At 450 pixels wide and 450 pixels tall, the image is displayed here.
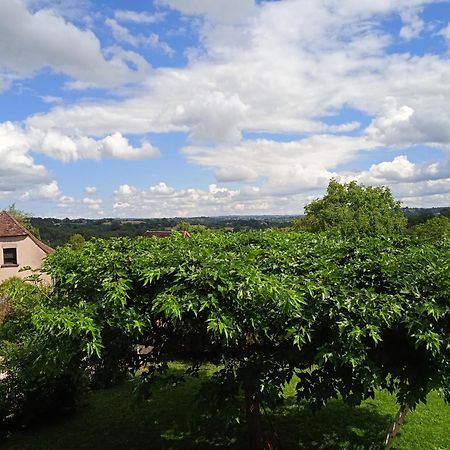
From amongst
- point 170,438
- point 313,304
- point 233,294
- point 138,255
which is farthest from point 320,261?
point 170,438

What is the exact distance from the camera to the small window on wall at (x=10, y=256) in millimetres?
30922

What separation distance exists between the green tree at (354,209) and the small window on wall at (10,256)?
2253cm

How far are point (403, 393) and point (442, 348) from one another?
2.76 ft

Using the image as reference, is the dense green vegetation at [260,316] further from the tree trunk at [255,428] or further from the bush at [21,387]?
the bush at [21,387]

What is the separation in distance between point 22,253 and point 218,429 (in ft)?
80.2

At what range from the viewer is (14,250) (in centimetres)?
3102

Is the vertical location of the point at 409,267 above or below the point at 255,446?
above

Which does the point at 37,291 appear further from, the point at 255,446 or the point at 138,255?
the point at 255,446

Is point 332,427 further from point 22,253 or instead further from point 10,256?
point 10,256

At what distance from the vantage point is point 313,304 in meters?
5.96

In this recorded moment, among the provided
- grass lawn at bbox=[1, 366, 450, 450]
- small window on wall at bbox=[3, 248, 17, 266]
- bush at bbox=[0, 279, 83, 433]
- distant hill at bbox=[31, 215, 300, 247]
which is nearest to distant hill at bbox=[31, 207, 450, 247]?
distant hill at bbox=[31, 215, 300, 247]

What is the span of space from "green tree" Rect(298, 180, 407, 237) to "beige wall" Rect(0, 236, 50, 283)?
21.3m

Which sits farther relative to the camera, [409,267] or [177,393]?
[177,393]

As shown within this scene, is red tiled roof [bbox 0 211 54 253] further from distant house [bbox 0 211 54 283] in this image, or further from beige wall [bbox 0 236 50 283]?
beige wall [bbox 0 236 50 283]
